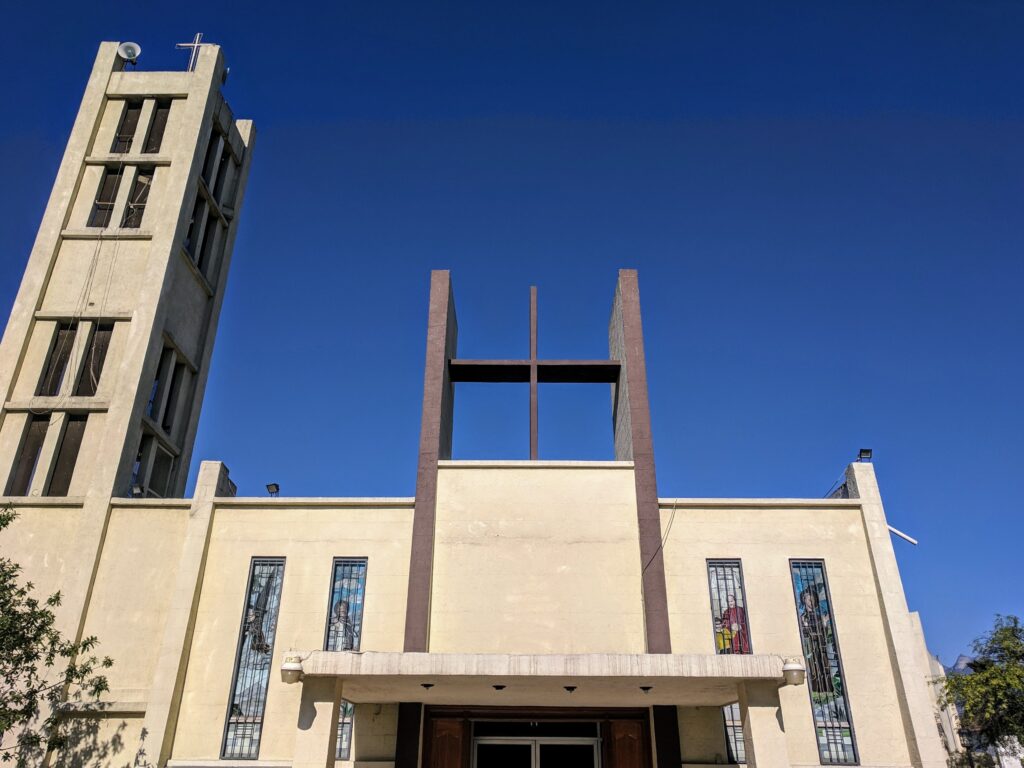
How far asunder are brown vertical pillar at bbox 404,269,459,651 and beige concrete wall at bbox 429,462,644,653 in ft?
1.04

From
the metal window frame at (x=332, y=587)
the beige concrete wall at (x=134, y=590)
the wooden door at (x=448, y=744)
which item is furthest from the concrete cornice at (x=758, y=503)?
the beige concrete wall at (x=134, y=590)

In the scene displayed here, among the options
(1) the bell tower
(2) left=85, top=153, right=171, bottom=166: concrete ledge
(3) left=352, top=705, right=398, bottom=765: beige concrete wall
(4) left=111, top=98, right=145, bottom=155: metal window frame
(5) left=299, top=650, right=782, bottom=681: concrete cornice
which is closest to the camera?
(5) left=299, top=650, right=782, bottom=681: concrete cornice

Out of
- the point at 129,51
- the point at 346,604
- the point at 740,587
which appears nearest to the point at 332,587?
the point at 346,604

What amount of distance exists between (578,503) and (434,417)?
11.4 ft

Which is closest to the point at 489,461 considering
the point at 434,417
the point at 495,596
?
the point at 434,417

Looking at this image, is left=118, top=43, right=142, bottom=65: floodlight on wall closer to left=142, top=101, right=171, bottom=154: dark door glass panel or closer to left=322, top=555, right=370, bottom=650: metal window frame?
left=142, top=101, right=171, bottom=154: dark door glass panel

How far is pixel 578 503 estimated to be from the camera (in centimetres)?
1645

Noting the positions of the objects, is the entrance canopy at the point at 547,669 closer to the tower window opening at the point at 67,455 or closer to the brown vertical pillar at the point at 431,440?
the brown vertical pillar at the point at 431,440

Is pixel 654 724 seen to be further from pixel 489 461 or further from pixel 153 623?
pixel 153 623

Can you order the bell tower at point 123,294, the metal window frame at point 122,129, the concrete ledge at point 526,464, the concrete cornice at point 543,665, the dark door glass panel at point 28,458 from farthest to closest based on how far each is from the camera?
the metal window frame at point 122,129 → the bell tower at point 123,294 → the dark door glass panel at point 28,458 → the concrete ledge at point 526,464 → the concrete cornice at point 543,665

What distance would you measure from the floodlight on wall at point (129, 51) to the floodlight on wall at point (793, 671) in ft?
78.9

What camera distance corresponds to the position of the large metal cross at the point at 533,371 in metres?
18.7

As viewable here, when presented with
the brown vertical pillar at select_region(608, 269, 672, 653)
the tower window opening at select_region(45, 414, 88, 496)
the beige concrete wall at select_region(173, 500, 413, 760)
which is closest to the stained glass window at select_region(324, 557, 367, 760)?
the beige concrete wall at select_region(173, 500, 413, 760)

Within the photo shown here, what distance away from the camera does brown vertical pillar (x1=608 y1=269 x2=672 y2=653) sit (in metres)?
15.1
